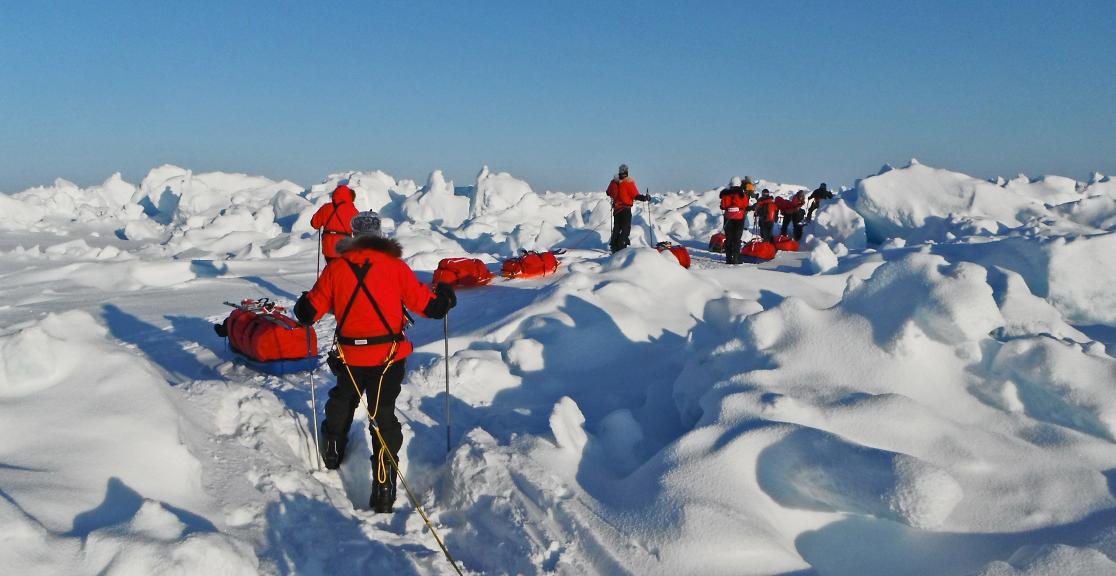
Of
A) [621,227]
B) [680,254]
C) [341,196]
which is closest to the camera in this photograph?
[341,196]

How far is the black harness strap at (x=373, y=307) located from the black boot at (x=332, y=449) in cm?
70

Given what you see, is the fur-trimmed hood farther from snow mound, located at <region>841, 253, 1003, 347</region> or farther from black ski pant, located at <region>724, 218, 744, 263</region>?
black ski pant, located at <region>724, 218, 744, 263</region>

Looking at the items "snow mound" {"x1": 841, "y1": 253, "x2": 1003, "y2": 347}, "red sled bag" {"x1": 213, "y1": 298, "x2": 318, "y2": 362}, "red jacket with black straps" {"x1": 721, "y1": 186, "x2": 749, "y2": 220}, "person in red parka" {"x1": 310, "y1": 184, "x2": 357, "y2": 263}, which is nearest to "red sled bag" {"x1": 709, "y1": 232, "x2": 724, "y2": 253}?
"red jacket with black straps" {"x1": 721, "y1": 186, "x2": 749, "y2": 220}

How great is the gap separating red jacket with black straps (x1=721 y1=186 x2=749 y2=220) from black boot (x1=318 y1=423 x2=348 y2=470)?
8035mm

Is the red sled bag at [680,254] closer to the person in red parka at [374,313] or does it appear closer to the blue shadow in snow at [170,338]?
the blue shadow in snow at [170,338]

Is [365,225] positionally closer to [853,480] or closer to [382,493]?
[382,493]

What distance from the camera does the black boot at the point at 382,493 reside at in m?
3.60

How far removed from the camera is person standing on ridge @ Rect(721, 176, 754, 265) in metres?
10.6

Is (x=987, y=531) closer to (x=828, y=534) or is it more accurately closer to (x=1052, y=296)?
(x=828, y=534)

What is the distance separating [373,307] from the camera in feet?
11.5

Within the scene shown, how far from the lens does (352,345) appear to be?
11.6 ft

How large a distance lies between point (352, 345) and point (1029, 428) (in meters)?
3.40

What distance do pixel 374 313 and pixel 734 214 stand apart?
8237 mm

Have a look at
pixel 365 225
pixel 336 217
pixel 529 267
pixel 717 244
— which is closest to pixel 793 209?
pixel 717 244
